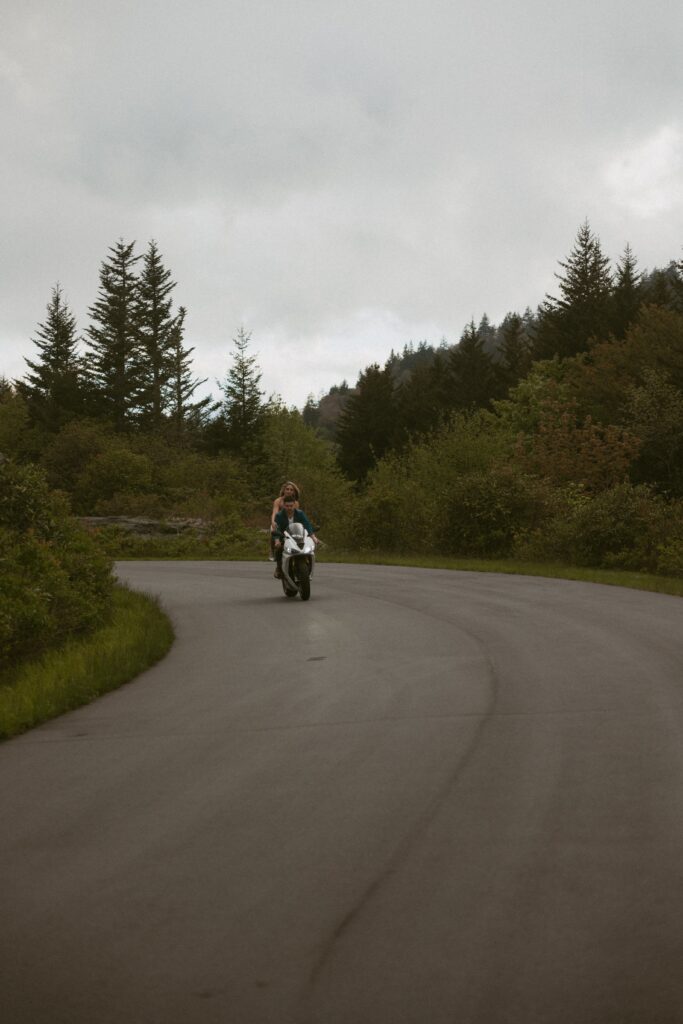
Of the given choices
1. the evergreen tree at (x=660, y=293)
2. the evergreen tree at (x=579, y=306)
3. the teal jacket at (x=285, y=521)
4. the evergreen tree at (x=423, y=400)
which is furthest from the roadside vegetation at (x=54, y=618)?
the evergreen tree at (x=423, y=400)

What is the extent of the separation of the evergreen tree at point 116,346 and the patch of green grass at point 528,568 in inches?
1598

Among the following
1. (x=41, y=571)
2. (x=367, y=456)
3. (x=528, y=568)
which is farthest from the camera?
(x=367, y=456)

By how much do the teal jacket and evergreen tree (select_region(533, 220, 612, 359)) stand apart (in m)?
43.0

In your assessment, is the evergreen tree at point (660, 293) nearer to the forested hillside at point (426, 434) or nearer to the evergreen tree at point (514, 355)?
the forested hillside at point (426, 434)

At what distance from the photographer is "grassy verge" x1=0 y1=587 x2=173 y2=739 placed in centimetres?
744

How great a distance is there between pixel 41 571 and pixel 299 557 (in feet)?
19.4

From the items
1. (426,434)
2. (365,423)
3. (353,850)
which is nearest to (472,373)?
(365,423)

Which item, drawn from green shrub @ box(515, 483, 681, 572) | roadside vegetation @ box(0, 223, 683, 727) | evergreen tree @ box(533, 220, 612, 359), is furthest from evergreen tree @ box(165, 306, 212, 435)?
green shrub @ box(515, 483, 681, 572)

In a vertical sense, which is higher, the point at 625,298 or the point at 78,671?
the point at 625,298

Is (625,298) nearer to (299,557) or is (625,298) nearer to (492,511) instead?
(492,511)

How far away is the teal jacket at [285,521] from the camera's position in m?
16.2

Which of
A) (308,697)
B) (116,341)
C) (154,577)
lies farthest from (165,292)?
(308,697)

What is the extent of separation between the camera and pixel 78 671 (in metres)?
8.70

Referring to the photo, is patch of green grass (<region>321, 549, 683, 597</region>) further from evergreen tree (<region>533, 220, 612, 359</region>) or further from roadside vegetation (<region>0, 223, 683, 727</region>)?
evergreen tree (<region>533, 220, 612, 359</region>)
